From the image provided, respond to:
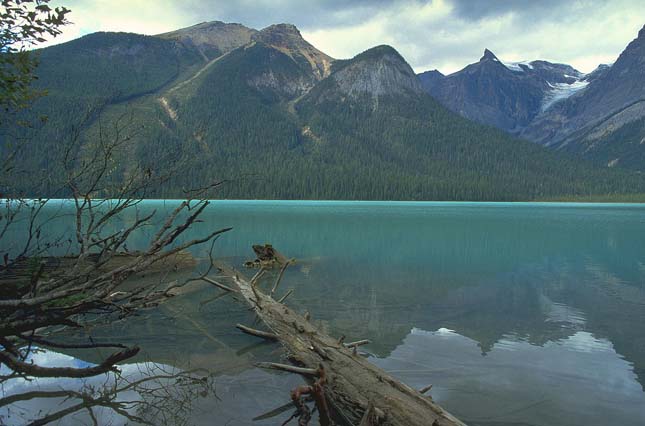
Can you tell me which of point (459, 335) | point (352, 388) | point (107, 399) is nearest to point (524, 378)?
point (459, 335)

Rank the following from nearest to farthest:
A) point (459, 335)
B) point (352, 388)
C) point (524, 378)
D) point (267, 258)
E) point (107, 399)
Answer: point (352, 388) → point (107, 399) → point (524, 378) → point (459, 335) → point (267, 258)

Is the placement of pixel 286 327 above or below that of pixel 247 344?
above

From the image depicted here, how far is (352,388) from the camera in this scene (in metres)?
6.46

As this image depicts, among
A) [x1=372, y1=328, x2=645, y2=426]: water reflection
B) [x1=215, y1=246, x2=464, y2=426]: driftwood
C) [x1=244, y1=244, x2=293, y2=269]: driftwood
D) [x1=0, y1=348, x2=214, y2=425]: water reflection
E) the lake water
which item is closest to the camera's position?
[x1=215, y1=246, x2=464, y2=426]: driftwood

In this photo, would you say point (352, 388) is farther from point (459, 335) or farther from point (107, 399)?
point (459, 335)

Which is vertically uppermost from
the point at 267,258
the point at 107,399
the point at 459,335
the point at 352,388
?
the point at 352,388

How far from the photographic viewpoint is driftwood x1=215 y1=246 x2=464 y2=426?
5473mm

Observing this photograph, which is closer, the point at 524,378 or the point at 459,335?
the point at 524,378

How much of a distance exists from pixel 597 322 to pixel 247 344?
11506 mm

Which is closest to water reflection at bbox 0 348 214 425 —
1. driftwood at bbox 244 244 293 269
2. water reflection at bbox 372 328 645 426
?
water reflection at bbox 372 328 645 426

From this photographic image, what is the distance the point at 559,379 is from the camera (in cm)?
886

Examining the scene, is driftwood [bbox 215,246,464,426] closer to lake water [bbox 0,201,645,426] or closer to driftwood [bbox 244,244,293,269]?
lake water [bbox 0,201,645,426]

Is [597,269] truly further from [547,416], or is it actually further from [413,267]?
[547,416]

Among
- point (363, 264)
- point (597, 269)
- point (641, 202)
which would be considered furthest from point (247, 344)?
point (641, 202)
